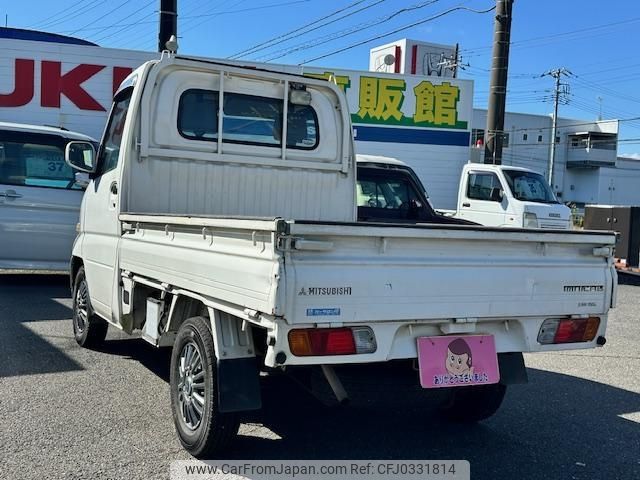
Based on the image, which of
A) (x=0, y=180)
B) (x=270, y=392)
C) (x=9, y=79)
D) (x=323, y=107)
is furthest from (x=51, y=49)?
(x=270, y=392)

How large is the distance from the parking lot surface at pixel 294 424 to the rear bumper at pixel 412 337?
761mm

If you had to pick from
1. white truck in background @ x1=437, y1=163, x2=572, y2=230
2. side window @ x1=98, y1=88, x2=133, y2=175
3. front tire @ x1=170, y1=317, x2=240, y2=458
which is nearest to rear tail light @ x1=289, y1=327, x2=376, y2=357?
front tire @ x1=170, y1=317, x2=240, y2=458

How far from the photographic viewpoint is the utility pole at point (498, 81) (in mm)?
15844

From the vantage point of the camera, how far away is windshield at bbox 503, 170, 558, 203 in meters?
14.0

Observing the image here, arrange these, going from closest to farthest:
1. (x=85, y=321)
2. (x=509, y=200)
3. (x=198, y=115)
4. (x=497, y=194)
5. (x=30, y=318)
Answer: (x=198, y=115) → (x=85, y=321) → (x=30, y=318) → (x=509, y=200) → (x=497, y=194)

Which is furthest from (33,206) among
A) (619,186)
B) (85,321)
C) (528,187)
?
(619,186)

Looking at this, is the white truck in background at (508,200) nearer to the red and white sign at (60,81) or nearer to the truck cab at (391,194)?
the truck cab at (391,194)

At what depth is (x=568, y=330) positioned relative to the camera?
12.5 feet

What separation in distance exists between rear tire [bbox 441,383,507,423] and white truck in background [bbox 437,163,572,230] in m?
8.99

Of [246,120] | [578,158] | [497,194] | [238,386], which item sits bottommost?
[238,386]

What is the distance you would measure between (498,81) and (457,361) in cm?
1374

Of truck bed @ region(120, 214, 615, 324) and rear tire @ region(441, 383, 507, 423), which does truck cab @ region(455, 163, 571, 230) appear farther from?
truck bed @ region(120, 214, 615, 324)

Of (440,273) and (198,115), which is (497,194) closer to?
(198,115)

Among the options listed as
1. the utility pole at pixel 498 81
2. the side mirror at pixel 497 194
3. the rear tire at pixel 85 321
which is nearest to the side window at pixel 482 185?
the side mirror at pixel 497 194
